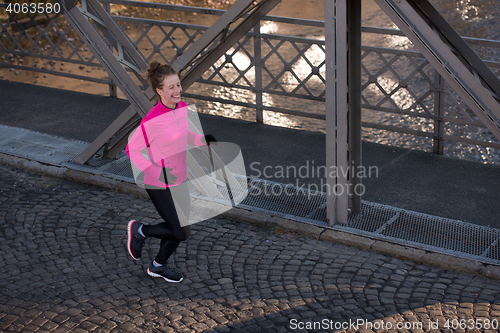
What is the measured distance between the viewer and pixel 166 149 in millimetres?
4141

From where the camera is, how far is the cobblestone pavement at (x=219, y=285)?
156 inches

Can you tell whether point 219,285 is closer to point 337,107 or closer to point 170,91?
point 170,91

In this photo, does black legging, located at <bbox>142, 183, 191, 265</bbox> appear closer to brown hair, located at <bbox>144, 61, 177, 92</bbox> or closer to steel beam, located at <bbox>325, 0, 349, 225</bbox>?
brown hair, located at <bbox>144, 61, 177, 92</bbox>

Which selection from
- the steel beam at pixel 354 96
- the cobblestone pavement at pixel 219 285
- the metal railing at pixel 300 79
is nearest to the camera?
the cobblestone pavement at pixel 219 285

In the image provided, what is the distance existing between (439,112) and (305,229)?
260 cm

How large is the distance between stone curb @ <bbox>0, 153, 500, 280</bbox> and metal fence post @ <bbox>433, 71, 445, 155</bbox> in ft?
7.74

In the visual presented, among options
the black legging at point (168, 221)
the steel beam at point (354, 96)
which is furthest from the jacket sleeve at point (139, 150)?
the steel beam at point (354, 96)

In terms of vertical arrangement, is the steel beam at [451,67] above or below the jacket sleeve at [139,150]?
above

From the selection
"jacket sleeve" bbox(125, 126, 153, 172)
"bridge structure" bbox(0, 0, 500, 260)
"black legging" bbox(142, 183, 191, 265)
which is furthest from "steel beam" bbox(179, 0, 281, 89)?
"black legging" bbox(142, 183, 191, 265)

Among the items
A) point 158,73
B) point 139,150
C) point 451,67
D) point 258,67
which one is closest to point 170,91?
point 158,73

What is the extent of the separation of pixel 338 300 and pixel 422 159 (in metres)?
3.08

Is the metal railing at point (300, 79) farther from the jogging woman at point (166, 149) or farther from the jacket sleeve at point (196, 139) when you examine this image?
the jogging woman at point (166, 149)

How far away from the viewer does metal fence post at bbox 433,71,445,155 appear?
21.0ft

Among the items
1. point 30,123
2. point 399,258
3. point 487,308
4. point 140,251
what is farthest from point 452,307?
point 30,123
